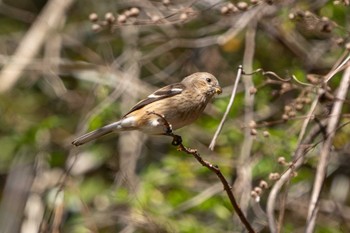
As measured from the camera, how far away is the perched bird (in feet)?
18.5

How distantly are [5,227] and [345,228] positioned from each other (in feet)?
9.68

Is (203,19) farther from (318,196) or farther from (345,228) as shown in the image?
(318,196)

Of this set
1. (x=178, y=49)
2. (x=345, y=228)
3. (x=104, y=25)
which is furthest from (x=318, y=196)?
(x=178, y=49)

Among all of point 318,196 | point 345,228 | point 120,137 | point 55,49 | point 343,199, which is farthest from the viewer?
point 55,49

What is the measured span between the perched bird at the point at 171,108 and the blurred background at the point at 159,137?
1.55 feet

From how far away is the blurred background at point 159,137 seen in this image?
267 inches

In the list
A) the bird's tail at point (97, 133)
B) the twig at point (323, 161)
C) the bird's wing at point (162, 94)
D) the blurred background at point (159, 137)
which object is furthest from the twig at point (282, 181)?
the bird's tail at point (97, 133)

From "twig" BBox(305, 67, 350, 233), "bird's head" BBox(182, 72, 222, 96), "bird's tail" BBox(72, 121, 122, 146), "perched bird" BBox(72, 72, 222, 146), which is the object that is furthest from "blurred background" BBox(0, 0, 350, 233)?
"twig" BBox(305, 67, 350, 233)

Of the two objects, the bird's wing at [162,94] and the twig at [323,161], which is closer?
the twig at [323,161]

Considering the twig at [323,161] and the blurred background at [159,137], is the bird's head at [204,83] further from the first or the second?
the twig at [323,161]

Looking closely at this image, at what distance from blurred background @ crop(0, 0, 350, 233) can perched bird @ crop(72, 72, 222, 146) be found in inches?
18.6

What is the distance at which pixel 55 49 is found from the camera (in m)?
9.00

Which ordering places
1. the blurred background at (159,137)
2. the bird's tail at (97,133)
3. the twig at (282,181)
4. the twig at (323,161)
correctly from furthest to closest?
the blurred background at (159,137) < the bird's tail at (97,133) < the twig at (323,161) < the twig at (282,181)

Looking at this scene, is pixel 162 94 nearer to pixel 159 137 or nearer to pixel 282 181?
pixel 282 181
